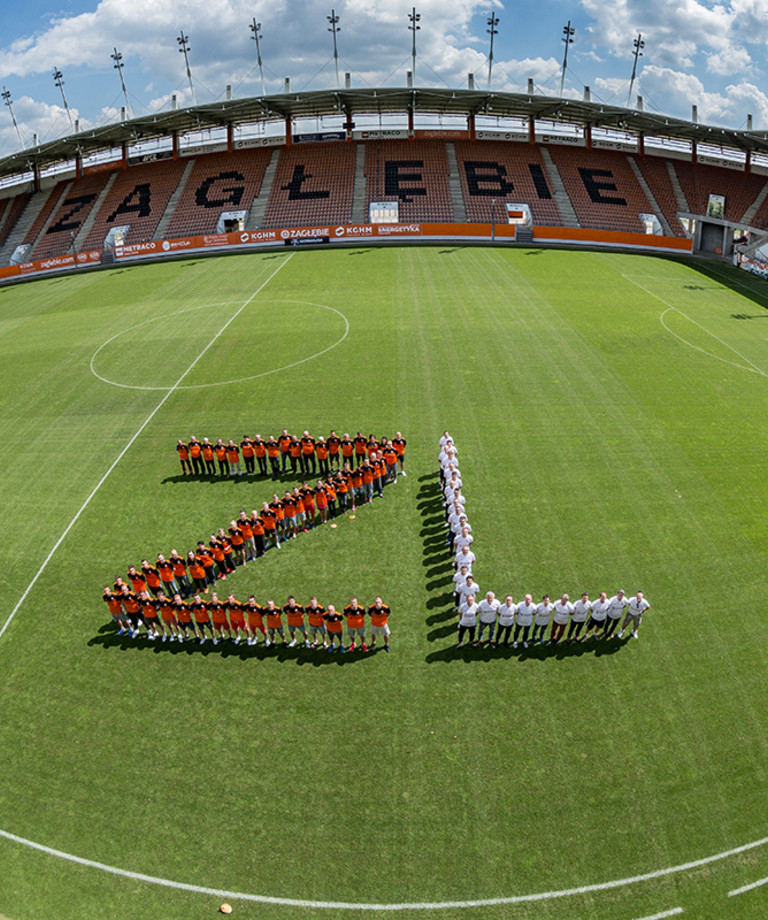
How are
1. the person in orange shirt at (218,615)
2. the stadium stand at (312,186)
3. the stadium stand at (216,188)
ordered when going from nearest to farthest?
the person in orange shirt at (218,615), the stadium stand at (312,186), the stadium stand at (216,188)

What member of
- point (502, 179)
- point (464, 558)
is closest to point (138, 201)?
point (502, 179)

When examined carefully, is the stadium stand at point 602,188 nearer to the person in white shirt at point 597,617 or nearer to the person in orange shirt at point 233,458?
the person in orange shirt at point 233,458

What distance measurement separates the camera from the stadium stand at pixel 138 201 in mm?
54219

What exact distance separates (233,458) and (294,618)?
7.82 metres

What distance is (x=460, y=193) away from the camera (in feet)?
177

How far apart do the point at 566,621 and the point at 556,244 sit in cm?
4162

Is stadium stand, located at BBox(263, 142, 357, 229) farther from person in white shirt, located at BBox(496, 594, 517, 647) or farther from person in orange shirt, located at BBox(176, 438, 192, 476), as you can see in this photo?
person in white shirt, located at BBox(496, 594, 517, 647)

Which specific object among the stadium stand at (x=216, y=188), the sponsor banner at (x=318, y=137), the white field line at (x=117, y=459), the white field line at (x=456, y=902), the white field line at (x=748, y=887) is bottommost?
the white field line at (x=117, y=459)

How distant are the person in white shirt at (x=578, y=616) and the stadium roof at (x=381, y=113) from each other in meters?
51.1

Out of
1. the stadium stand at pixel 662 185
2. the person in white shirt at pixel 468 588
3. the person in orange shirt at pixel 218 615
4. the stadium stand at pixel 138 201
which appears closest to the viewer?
the person in white shirt at pixel 468 588

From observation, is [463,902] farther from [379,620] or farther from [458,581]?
[458,581]

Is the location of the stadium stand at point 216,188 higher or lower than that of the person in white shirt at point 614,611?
higher

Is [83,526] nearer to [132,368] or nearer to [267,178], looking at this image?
[132,368]

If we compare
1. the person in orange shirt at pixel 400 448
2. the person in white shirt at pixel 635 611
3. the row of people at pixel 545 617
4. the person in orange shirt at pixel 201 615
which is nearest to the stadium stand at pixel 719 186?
the person in orange shirt at pixel 400 448
